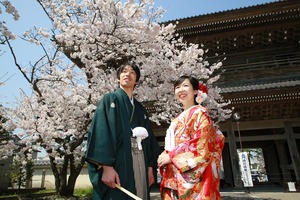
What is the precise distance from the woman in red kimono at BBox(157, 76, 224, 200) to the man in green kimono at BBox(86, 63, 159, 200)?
254 mm

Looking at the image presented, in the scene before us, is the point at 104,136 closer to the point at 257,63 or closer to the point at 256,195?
the point at 256,195

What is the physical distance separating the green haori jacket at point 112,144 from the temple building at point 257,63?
665 centimetres

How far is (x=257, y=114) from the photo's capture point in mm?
9391

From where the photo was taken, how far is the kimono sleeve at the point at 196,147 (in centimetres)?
212

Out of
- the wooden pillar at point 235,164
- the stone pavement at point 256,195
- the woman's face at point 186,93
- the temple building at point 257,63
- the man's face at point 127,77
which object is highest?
the temple building at point 257,63

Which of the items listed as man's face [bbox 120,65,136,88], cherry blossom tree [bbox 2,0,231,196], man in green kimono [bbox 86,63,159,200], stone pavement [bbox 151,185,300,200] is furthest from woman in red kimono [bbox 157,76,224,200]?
stone pavement [bbox 151,185,300,200]

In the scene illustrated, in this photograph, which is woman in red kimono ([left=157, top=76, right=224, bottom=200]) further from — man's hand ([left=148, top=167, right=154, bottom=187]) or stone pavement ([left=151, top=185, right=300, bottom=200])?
stone pavement ([left=151, top=185, right=300, bottom=200])

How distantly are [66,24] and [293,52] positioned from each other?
31.8 ft

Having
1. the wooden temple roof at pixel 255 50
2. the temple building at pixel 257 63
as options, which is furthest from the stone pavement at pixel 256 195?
the wooden temple roof at pixel 255 50

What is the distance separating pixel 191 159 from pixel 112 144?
78 centimetres

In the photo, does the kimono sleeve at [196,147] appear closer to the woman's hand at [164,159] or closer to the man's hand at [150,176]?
the woman's hand at [164,159]

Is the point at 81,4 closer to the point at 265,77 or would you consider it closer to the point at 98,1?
the point at 98,1

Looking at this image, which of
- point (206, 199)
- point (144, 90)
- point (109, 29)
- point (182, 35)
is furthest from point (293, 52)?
point (206, 199)

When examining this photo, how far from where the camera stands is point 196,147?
2.18 metres
